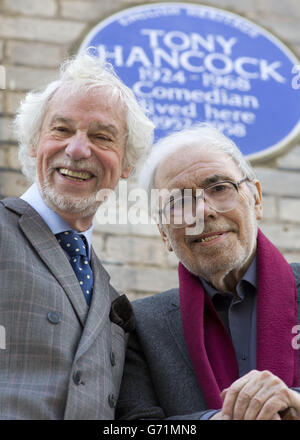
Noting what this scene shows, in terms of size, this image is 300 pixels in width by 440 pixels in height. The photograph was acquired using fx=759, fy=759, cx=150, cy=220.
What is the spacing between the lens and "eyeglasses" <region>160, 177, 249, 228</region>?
7.63ft

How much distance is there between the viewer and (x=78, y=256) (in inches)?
86.7

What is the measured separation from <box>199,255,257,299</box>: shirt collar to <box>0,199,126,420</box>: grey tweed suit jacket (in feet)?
1.17

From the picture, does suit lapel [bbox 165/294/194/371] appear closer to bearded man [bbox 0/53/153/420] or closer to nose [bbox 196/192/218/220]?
bearded man [bbox 0/53/153/420]

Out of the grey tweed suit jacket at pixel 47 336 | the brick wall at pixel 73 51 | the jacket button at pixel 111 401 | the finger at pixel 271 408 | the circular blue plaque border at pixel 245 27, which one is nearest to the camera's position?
the finger at pixel 271 408

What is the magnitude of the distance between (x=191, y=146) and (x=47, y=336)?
0.89m

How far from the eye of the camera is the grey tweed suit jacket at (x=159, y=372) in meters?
2.09

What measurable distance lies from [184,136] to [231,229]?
0.42m

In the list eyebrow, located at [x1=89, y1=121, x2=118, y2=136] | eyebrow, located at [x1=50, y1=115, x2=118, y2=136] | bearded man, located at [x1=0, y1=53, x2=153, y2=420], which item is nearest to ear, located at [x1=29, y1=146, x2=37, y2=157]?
bearded man, located at [x1=0, y1=53, x2=153, y2=420]

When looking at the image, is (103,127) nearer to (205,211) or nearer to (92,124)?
(92,124)

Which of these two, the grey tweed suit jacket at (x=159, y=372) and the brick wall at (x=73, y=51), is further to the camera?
the brick wall at (x=73, y=51)

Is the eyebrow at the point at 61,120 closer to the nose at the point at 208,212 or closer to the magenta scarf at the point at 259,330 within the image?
the nose at the point at 208,212

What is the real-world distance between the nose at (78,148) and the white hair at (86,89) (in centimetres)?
19

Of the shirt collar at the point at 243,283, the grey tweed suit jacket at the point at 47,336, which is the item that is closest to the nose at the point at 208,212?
the shirt collar at the point at 243,283
